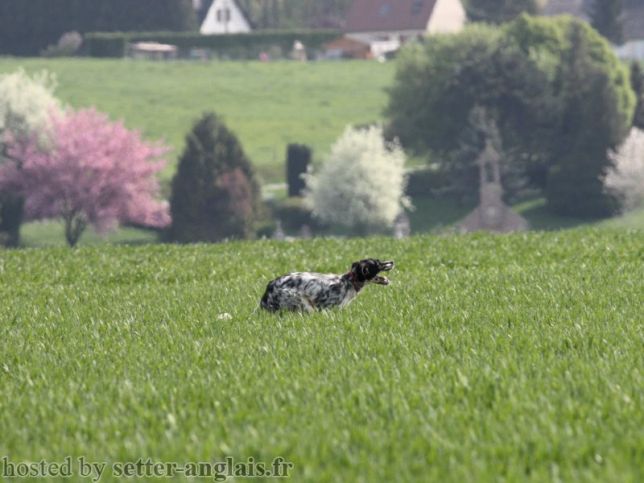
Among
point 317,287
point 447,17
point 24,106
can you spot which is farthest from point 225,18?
point 317,287

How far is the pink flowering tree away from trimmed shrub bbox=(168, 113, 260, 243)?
12.1 ft

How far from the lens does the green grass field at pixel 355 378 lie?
8.27 meters

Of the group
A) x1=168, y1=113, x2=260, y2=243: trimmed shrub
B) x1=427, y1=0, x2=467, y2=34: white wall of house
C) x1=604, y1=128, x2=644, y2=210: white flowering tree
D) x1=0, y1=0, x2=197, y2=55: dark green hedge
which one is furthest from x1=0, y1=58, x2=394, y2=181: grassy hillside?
x1=604, y1=128, x2=644, y2=210: white flowering tree

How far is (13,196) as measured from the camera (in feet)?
348

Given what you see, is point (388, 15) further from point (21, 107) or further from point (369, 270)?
point (369, 270)

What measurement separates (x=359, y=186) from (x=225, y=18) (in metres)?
75.8

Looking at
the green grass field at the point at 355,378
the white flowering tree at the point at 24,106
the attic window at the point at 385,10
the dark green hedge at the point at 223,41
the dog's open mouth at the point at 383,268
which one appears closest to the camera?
the green grass field at the point at 355,378

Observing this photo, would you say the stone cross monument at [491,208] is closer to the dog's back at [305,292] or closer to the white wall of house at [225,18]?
the white wall of house at [225,18]

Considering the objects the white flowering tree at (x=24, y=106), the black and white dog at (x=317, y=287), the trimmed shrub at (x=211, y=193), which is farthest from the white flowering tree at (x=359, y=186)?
the black and white dog at (x=317, y=287)

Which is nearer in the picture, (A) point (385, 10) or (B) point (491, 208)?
(B) point (491, 208)

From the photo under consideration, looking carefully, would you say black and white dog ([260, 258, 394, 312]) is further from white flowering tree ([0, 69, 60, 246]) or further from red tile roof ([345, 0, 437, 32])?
red tile roof ([345, 0, 437, 32])

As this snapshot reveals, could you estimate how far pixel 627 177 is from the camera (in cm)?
11838

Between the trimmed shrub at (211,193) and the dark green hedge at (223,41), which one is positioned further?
the dark green hedge at (223,41)

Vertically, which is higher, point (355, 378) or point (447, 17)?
point (447, 17)
